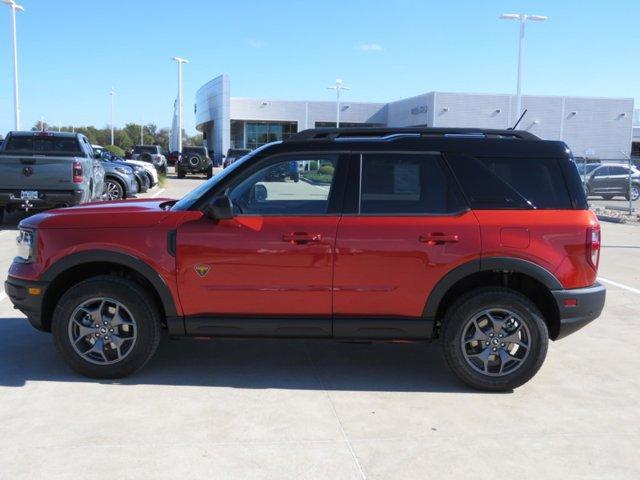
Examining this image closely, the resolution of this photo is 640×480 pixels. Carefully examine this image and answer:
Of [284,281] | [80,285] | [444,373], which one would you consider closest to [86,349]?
[80,285]

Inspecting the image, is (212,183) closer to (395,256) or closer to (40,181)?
(395,256)

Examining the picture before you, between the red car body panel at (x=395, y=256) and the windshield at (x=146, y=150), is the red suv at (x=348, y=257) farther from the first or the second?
the windshield at (x=146, y=150)

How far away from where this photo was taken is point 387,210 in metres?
4.85

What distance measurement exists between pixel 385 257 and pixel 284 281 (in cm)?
76

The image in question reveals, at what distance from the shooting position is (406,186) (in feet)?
16.1

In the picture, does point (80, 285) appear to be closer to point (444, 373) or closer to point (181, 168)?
point (444, 373)

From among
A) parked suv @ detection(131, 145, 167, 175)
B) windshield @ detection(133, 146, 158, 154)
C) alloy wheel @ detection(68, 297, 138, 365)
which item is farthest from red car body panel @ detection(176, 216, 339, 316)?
windshield @ detection(133, 146, 158, 154)

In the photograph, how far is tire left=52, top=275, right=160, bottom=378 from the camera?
4812 millimetres

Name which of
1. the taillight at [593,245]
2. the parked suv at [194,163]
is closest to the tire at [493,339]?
the taillight at [593,245]

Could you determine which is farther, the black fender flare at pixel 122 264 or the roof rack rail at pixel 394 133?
the roof rack rail at pixel 394 133

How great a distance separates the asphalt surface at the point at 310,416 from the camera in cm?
367

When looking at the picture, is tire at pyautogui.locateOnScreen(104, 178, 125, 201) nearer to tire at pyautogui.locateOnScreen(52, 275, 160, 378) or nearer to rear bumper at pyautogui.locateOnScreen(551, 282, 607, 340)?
tire at pyautogui.locateOnScreen(52, 275, 160, 378)

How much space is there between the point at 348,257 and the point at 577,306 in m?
1.76

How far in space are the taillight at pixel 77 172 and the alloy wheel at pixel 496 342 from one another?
10074mm
